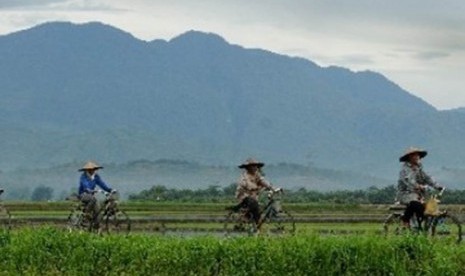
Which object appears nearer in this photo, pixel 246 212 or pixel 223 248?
pixel 223 248

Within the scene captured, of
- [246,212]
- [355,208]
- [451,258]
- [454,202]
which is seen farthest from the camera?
[454,202]

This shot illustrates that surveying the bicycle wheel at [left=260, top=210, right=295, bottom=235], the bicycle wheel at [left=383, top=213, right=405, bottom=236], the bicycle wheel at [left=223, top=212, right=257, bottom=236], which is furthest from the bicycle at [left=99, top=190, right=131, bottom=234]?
the bicycle wheel at [left=383, top=213, right=405, bottom=236]

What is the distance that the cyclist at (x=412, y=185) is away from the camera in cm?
2397

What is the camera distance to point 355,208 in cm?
6881

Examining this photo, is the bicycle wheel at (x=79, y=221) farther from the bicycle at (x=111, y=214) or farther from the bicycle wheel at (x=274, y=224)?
the bicycle wheel at (x=274, y=224)

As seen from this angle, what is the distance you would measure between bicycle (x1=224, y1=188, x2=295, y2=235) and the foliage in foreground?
8075mm

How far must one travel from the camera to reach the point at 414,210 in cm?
2412

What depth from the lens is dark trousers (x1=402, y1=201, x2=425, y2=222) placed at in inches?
946

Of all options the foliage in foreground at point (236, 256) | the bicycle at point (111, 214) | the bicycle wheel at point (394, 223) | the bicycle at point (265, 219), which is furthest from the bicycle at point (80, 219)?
the foliage in foreground at point (236, 256)

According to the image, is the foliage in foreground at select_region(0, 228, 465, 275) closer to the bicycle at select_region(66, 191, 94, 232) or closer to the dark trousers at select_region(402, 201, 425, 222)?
the dark trousers at select_region(402, 201, 425, 222)

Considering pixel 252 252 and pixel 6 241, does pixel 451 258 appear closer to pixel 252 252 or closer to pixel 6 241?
pixel 252 252

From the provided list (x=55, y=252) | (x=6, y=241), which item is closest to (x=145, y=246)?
(x=55, y=252)

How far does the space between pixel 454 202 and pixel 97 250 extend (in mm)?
66789

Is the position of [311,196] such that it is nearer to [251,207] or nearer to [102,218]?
[102,218]
